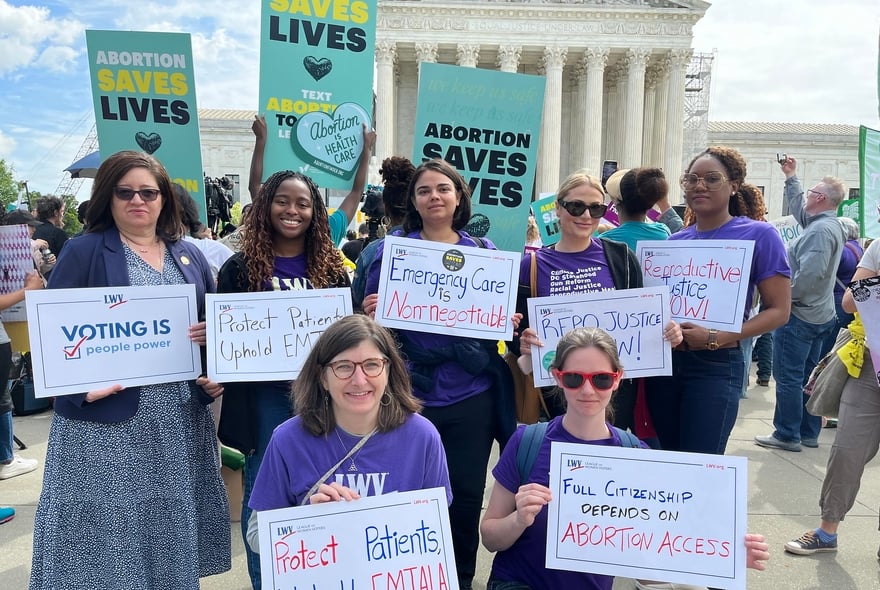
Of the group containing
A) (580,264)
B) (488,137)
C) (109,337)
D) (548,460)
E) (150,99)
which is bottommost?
(548,460)

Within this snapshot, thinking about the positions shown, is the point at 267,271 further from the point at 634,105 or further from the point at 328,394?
the point at 634,105

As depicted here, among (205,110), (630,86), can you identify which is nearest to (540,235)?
(630,86)

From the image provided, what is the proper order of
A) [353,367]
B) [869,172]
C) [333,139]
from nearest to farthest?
[353,367], [333,139], [869,172]

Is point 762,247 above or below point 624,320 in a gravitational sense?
Answer: above

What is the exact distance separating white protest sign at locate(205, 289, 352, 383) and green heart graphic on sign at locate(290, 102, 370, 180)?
1727 mm

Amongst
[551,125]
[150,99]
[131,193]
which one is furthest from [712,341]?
[551,125]

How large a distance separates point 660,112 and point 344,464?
48.1m

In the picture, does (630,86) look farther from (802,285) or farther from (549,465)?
(549,465)

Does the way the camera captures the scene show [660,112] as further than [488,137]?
Yes

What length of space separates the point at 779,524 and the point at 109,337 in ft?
14.1

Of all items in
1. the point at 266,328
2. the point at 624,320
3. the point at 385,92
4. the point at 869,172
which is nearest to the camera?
the point at 266,328

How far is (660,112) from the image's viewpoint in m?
45.4

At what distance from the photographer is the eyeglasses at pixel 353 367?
6.96 feet

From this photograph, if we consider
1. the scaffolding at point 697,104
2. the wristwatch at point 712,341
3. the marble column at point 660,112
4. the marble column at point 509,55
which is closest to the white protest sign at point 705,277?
the wristwatch at point 712,341
